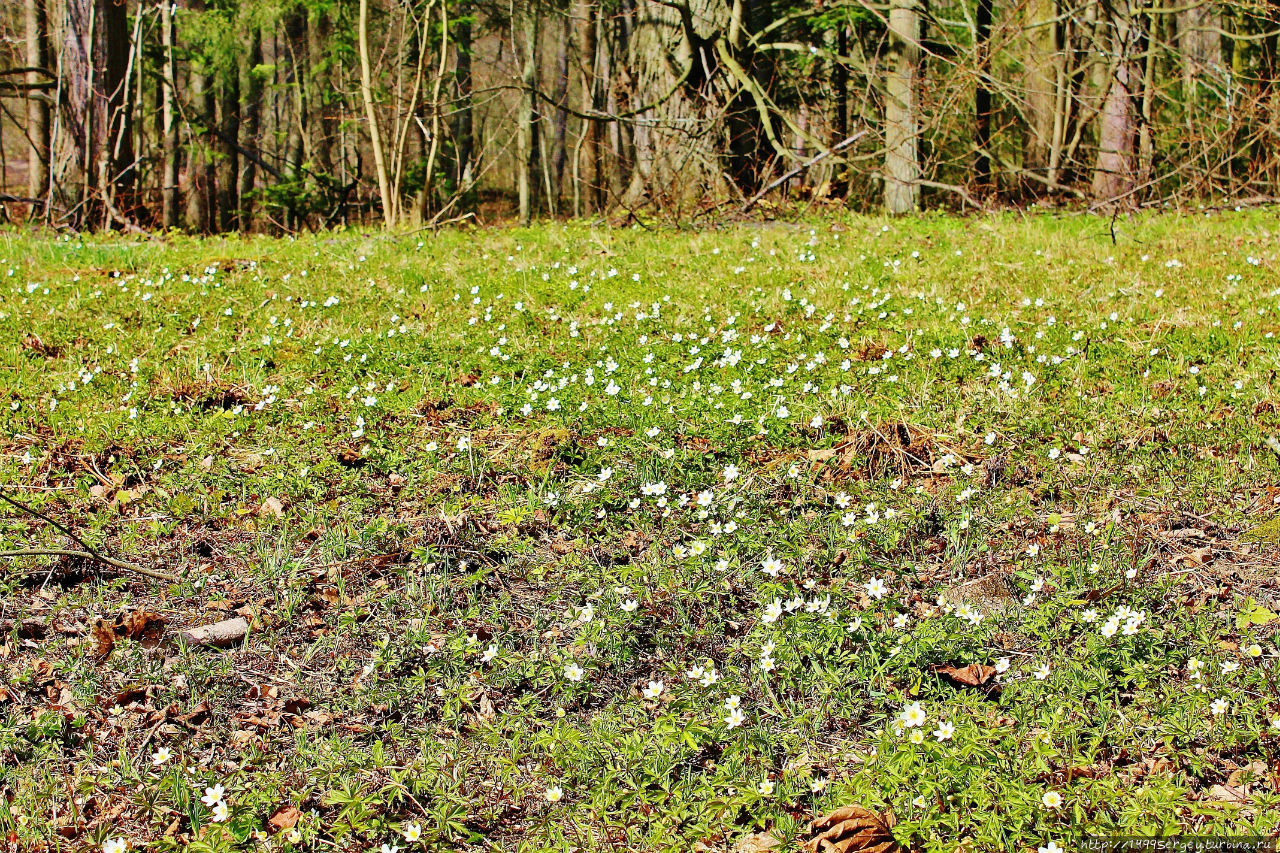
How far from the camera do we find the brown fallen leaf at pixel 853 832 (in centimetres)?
234

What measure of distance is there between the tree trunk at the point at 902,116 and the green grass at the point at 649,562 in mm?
4484

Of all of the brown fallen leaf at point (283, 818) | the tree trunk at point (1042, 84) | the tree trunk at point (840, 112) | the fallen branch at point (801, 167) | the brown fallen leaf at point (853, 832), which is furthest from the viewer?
the tree trunk at point (840, 112)

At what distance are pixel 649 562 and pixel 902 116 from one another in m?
8.33

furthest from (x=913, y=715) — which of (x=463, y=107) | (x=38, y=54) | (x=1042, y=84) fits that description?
(x=38, y=54)

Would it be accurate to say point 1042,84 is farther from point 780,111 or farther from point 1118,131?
point 780,111

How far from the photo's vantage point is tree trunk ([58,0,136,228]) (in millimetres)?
9750

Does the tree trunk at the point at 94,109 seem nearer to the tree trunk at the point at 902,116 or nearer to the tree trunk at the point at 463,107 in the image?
the tree trunk at the point at 463,107

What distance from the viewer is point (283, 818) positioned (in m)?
2.51

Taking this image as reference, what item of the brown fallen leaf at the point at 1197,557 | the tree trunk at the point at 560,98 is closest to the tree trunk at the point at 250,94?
the tree trunk at the point at 560,98

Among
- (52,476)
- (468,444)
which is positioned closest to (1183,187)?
(468,444)

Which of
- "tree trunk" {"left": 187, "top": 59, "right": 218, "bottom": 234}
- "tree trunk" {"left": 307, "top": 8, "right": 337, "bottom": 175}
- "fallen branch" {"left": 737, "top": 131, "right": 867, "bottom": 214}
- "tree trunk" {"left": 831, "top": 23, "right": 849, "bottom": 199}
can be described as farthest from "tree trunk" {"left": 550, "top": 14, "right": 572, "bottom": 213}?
"fallen branch" {"left": 737, "top": 131, "right": 867, "bottom": 214}

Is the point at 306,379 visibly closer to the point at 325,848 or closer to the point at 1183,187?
the point at 325,848

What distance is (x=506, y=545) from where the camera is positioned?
3.68 metres

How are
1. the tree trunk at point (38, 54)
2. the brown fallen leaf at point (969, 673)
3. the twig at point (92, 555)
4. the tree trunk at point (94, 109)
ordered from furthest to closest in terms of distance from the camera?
the tree trunk at point (38, 54), the tree trunk at point (94, 109), the twig at point (92, 555), the brown fallen leaf at point (969, 673)
